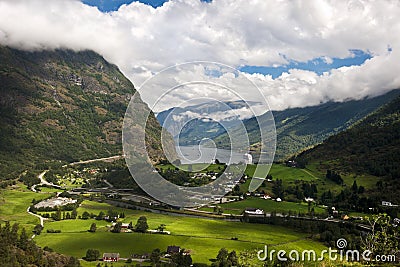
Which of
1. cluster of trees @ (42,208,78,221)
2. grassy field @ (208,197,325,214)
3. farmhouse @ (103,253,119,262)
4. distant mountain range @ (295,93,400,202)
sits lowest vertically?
farmhouse @ (103,253,119,262)

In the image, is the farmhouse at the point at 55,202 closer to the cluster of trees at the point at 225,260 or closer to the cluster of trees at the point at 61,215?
the cluster of trees at the point at 61,215

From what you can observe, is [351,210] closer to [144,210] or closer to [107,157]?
[144,210]

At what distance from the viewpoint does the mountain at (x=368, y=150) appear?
9288 centimetres

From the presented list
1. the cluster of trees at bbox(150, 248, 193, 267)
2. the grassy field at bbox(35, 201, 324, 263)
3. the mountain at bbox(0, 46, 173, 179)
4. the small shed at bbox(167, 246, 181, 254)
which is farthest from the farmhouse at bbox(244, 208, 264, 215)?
the mountain at bbox(0, 46, 173, 179)

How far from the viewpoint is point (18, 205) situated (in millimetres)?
65938

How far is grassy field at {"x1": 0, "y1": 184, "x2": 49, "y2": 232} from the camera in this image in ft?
177

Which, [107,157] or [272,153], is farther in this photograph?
[107,157]

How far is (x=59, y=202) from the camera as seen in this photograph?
69.2 metres

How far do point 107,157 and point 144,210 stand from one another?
8567cm

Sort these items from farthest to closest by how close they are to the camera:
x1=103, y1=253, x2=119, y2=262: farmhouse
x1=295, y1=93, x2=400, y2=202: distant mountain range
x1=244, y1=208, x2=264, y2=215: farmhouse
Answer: x1=295, y1=93, x2=400, y2=202: distant mountain range → x1=244, y1=208, x2=264, y2=215: farmhouse → x1=103, y1=253, x2=119, y2=262: farmhouse

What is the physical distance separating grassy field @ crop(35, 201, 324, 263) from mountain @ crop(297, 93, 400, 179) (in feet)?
162

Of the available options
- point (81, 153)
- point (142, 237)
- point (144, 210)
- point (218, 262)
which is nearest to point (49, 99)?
point (81, 153)

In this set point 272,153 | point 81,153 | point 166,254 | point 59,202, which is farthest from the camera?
point 81,153

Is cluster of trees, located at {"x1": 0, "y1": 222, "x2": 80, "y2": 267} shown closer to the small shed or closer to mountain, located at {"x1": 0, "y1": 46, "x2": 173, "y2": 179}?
the small shed
